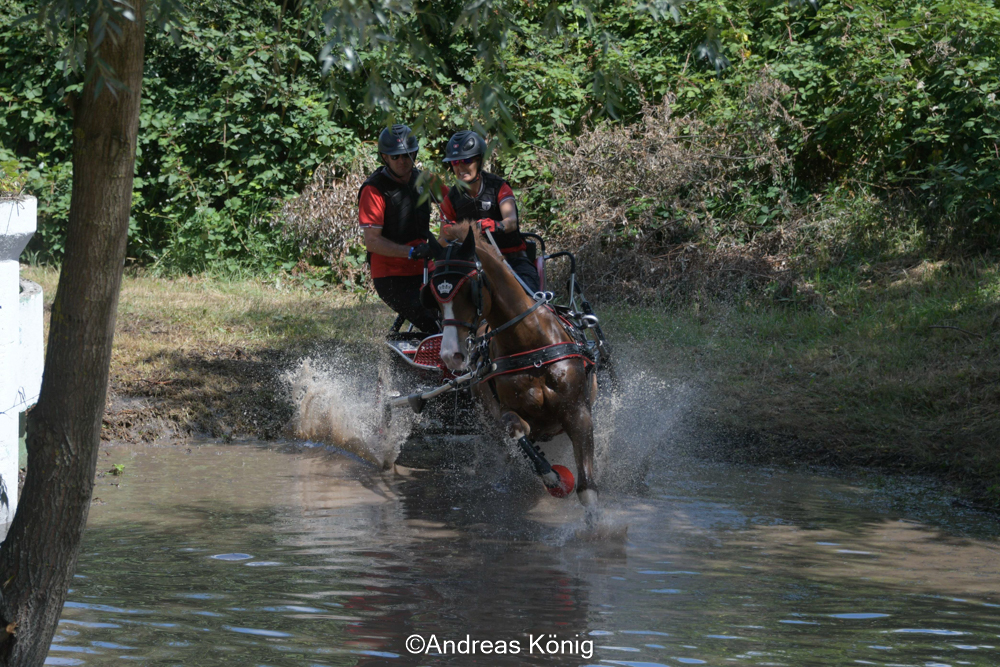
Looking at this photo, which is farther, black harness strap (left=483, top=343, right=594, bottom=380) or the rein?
black harness strap (left=483, top=343, right=594, bottom=380)

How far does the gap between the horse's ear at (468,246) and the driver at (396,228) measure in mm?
1693

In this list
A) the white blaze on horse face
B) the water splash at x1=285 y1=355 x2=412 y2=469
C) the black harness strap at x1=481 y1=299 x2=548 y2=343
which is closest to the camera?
the white blaze on horse face

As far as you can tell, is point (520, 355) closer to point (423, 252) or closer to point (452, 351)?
point (452, 351)

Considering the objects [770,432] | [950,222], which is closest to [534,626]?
[770,432]

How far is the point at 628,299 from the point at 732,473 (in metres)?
4.89

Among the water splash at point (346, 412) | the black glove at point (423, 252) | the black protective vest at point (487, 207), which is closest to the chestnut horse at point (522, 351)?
the black glove at point (423, 252)

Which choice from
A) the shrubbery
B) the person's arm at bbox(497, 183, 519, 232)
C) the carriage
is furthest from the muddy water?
the shrubbery

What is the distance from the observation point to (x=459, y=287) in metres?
6.29

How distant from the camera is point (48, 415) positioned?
3.56 metres

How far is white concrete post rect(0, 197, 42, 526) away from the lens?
192 inches

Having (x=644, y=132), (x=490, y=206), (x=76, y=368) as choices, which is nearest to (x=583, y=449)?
(x=490, y=206)

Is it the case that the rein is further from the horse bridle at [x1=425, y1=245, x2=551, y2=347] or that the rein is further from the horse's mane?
the horse's mane

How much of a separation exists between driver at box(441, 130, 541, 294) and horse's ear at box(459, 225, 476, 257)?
0.81 m

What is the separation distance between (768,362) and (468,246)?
4696 mm
